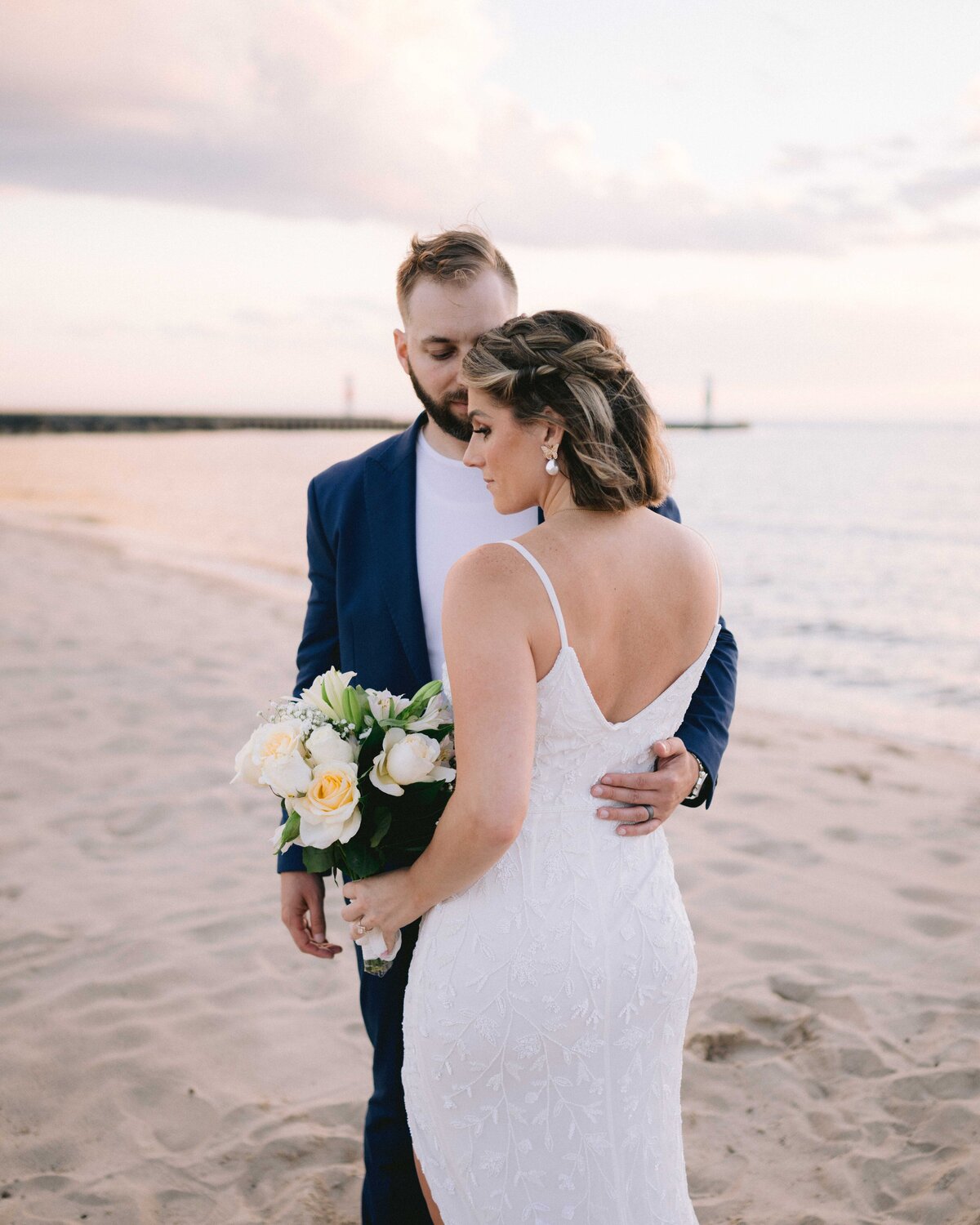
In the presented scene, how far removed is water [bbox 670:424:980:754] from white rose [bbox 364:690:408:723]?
25.6 ft

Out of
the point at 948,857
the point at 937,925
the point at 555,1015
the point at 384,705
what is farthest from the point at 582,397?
the point at 948,857

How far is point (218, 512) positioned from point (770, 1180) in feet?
84.6

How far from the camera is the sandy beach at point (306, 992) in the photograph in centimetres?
322

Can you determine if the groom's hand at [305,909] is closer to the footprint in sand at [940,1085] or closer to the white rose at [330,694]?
the white rose at [330,694]

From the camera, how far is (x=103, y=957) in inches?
172

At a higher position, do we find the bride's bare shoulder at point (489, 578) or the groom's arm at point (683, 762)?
the bride's bare shoulder at point (489, 578)

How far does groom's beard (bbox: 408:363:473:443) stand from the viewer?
2.86 meters

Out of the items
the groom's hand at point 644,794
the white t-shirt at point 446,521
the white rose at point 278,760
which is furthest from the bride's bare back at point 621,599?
the white t-shirt at point 446,521

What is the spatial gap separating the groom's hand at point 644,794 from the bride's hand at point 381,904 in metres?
Answer: 0.43

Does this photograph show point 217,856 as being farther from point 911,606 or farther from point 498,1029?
point 911,606

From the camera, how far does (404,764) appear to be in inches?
76.9

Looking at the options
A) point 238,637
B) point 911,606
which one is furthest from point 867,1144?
point 911,606

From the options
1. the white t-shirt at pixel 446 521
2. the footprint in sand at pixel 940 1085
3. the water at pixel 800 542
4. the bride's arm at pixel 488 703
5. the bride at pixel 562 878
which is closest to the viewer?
the bride's arm at pixel 488 703

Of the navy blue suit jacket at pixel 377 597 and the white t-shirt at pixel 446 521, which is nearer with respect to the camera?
the navy blue suit jacket at pixel 377 597
